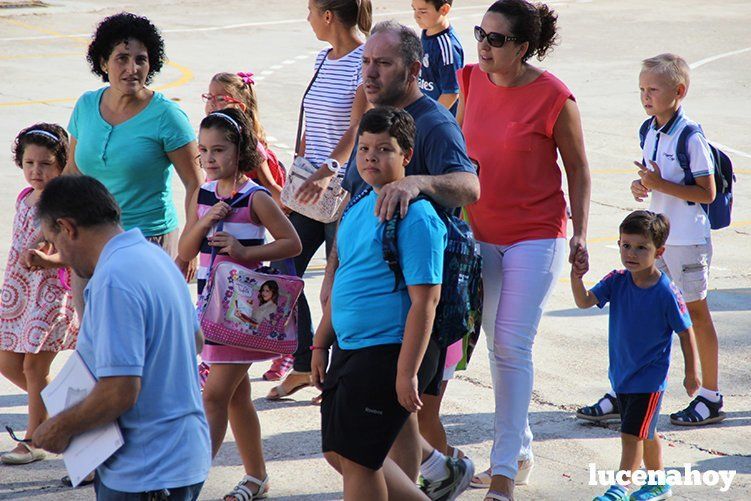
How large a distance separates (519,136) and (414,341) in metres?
1.41

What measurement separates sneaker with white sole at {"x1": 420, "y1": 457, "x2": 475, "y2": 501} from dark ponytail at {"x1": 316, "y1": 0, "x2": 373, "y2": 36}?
2.60 m

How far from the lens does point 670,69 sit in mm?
6285

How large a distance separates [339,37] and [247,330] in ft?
6.87

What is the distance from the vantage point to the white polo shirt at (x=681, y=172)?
6328 mm

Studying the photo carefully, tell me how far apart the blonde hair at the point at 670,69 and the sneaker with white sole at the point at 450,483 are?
8.09 feet

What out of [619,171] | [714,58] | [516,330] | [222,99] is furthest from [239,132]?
[714,58]

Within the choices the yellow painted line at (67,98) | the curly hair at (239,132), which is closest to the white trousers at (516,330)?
the curly hair at (239,132)

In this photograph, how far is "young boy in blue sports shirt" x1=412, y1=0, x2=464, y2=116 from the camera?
758 centimetres

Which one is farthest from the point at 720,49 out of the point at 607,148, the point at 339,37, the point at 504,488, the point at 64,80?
the point at 504,488

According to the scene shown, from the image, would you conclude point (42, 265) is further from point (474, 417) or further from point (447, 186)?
point (474, 417)

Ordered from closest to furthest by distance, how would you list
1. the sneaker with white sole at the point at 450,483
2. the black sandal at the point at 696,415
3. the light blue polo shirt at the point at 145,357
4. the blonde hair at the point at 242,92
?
the light blue polo shirt at the point at 145,357 < the sneaker with white sole at the point at 450,483 < the black sandal at the point at 696,415 < the blonde hair at the point at 242,92

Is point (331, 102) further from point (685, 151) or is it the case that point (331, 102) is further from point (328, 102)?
point (685, 151)

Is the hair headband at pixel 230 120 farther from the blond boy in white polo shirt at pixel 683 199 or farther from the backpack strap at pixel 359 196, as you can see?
the blond boy in white polo shirt at pixel 683 199

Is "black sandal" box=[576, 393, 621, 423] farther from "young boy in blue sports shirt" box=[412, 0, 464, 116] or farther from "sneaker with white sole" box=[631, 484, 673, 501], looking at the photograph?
"young boy in blue sports shirt" box=[412, 0, 464, 116]
